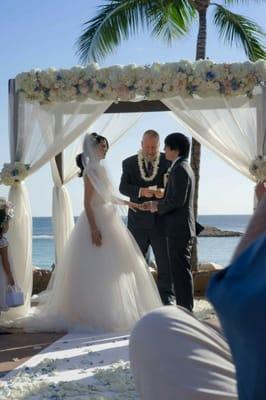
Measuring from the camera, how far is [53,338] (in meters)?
5.13

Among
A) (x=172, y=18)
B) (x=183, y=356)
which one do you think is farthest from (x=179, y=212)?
(x=172, y=18)

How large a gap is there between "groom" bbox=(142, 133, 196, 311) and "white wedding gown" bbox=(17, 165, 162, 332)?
330 mm

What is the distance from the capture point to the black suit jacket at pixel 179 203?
5375mm

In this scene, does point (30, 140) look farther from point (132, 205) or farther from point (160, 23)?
point (160, 23)

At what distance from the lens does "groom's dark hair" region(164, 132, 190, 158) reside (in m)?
5.41

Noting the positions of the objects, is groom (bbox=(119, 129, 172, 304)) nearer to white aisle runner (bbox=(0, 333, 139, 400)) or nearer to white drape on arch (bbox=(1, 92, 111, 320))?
white drape on arch (bbox=(1, 92, 111, 320))

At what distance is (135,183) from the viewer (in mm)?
6402

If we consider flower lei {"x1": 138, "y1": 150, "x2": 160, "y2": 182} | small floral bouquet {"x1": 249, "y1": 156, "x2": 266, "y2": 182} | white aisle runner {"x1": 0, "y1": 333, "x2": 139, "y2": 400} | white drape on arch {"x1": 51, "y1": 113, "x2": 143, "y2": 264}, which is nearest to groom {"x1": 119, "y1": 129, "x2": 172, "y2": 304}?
flower lei {"x1": 138, "y1": 150, "x2": 160, "y2": 182}

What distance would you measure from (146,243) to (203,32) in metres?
6.91

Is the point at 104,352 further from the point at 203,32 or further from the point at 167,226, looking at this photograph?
the point at 203,32

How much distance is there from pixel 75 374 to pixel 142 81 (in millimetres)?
3012

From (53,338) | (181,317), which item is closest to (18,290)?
(53,338)

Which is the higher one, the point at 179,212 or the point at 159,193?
the point at 159,193

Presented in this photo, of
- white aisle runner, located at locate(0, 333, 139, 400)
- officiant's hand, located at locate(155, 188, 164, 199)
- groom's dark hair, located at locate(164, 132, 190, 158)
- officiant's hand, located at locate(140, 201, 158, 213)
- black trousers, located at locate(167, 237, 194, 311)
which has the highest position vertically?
groom's dark hair, located at locate(164, 132, 190, 158)
